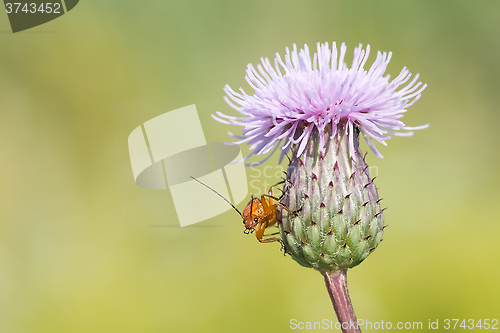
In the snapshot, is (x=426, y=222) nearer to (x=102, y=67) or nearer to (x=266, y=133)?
(x=266, y=133)

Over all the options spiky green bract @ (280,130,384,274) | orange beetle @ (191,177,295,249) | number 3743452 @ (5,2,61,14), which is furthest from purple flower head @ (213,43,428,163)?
number 3743452 @ (5,2,61,14)

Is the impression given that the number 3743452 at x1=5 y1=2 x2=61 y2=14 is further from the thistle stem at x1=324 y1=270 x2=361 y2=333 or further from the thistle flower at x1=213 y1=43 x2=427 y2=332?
the thistle stem at x1=324 y1=270 x2=361 y2=333

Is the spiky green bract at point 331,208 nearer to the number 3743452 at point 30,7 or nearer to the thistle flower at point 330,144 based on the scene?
the thistle flower at point 330,144

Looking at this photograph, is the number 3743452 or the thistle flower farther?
the number 3743452

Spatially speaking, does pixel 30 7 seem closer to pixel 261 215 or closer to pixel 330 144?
pixel 261 215

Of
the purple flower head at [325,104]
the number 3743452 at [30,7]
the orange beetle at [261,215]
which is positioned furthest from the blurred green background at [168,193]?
the purple flower head at [325,104]

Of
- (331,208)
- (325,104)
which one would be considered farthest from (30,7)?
(331,208)
